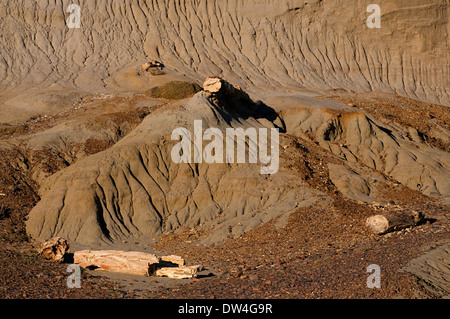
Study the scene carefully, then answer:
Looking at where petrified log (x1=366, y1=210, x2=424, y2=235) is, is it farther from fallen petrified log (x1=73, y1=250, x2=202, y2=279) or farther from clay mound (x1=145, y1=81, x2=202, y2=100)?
clay mound (x1=145, y1=81, x2=202, y2=100)

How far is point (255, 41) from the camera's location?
69.4m

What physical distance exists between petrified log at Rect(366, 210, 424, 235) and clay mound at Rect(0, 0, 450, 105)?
38.7 metres

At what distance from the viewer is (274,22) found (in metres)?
70.6

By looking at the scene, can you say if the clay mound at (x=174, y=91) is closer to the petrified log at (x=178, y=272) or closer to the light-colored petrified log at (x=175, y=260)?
the light-colored petrified log at (x=175, y=260)

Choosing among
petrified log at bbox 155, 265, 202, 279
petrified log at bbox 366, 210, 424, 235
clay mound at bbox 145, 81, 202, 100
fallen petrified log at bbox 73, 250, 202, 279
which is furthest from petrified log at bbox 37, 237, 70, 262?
clay mound at bbox 145, 81, 202, 100

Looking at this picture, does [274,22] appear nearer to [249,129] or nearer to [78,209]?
[249,129]

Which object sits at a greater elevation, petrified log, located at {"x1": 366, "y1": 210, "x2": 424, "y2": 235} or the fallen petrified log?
the fallen petrified log

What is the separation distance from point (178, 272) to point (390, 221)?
884 centimetres

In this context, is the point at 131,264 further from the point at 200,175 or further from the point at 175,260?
the point at 200,175

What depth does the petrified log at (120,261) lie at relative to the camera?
1700 cm

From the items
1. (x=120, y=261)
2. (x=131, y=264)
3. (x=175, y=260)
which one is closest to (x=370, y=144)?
(x=175, y=260)

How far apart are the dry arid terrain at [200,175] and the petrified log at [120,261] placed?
399mm

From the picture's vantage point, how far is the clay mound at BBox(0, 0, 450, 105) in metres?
61.7
